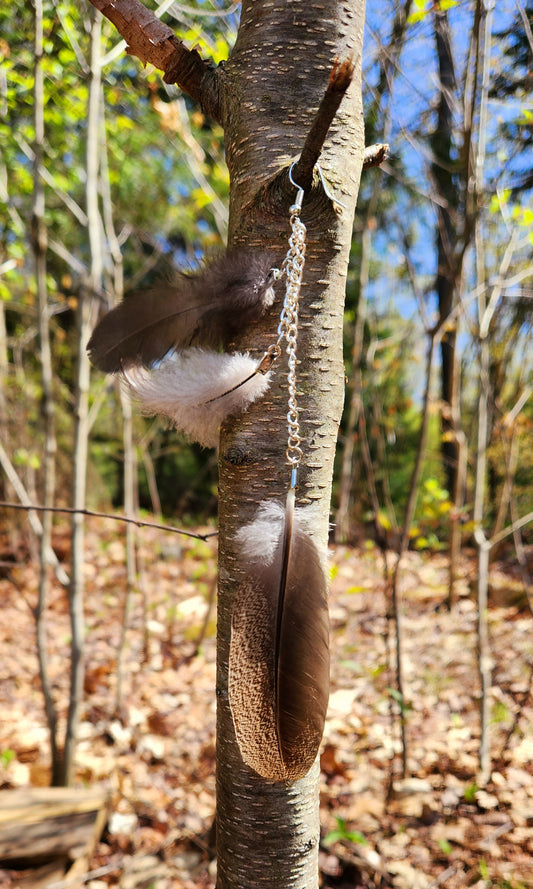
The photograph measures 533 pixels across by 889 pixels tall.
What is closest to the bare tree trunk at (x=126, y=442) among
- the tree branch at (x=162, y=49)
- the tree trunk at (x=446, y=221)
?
the tree trunk at (x=446, y=221)

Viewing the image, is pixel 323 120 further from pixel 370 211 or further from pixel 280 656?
pixel 370 211

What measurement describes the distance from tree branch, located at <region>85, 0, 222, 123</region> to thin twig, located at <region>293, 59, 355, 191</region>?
1.19ft

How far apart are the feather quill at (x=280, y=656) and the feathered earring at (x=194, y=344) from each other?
0.22m

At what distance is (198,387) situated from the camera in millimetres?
975

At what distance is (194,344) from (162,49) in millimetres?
598

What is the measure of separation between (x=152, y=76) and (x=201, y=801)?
365 centimetres

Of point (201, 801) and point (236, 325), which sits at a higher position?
point (236, 325)

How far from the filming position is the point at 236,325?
102 centimetres

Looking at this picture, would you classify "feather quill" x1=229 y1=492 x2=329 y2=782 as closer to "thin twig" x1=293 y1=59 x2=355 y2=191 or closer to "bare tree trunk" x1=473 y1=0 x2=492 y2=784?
"thin twig" x1=293 y1=59 x2=355 y2=191

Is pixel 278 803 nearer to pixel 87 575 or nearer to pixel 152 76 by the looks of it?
pixel 152 76

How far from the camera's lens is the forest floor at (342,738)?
2.25 m

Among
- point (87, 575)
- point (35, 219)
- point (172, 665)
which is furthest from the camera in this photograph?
point (87, 575)

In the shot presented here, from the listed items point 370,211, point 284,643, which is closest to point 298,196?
point 284,643

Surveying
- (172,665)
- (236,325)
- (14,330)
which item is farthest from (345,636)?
(14,330)
